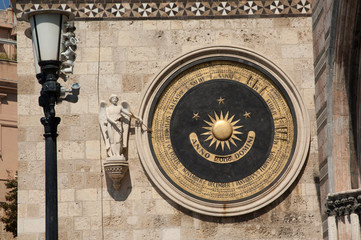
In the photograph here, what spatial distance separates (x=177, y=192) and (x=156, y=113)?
128 cm

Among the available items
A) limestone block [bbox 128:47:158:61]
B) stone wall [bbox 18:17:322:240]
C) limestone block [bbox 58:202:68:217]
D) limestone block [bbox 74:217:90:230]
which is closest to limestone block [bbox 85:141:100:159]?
stone wall [bbox 18:17:322:240]

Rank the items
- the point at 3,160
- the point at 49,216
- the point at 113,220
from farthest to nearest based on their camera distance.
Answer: the point at 3,160 → the point at 113,220 → the point at 49,216

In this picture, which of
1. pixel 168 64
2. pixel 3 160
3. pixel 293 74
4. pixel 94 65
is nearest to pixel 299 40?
pixel 293 74

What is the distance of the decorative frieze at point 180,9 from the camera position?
53.9ft

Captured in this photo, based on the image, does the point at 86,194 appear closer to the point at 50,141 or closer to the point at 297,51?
the point at 297,51

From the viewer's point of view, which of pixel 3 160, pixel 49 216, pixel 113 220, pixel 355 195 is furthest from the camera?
pixel 3 160

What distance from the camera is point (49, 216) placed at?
34.8ft

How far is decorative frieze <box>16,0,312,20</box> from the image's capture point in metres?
16.4

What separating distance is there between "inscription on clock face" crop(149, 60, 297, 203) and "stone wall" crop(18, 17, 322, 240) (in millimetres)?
330

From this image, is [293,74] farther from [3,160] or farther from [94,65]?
[3,160]

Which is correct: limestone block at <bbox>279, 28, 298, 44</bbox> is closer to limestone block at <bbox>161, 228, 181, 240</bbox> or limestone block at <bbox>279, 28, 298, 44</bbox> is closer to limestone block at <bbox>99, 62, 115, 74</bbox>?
limestone block at <bbox>99, 62, 115, 74</bbox>

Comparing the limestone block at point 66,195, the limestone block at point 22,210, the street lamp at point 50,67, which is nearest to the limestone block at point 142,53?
the limestone block at point 66,195

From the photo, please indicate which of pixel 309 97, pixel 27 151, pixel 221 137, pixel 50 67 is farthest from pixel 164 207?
pixel 50 67

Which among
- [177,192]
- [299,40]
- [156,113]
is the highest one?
[299,40]
